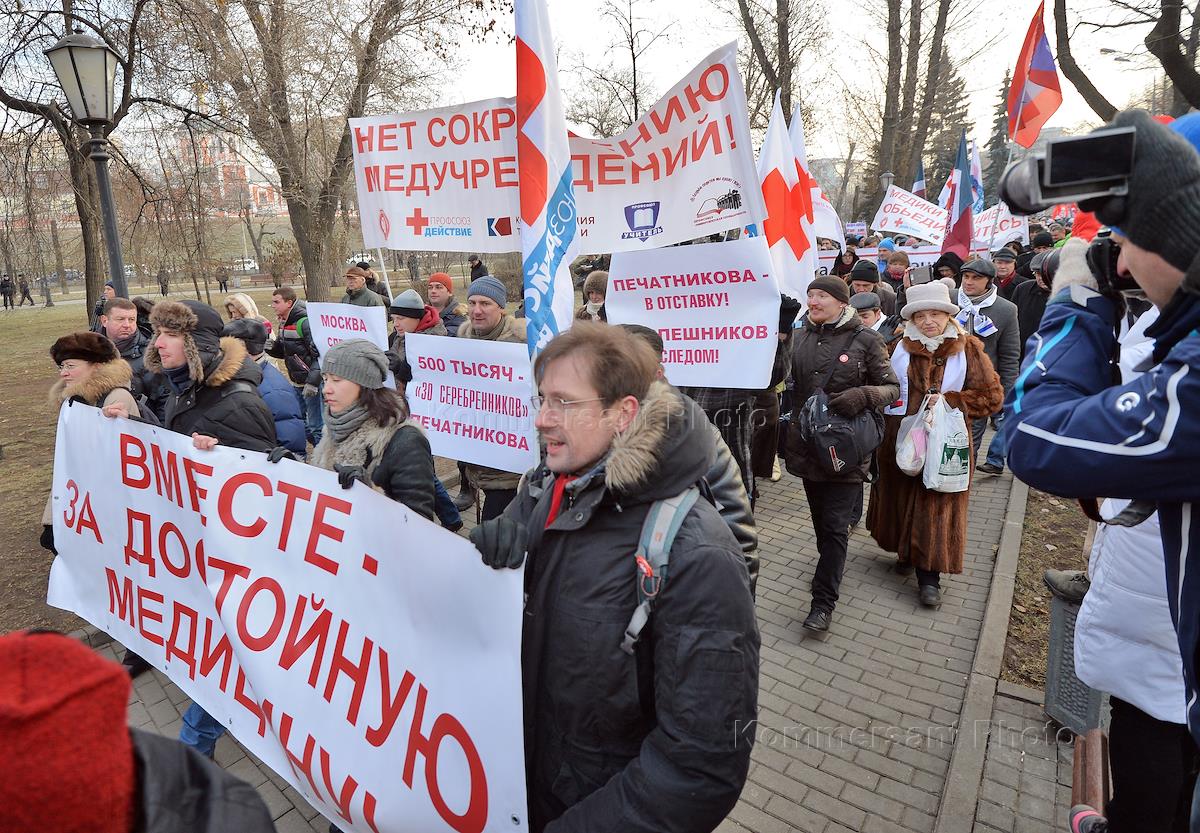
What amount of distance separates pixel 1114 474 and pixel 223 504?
9.18 feet

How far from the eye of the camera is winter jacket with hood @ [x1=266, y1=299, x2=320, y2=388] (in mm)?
7043

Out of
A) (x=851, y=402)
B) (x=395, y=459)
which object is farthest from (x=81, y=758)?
(x=851, y=402)

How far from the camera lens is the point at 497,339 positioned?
472 cm

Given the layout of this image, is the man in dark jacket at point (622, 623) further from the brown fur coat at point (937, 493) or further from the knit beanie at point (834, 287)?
the brown fur coat at point (937, 493)

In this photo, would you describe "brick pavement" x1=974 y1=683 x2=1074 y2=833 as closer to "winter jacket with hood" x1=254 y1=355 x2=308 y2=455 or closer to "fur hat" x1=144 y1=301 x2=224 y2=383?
"fur hat" x1=144 y1=301 x2=224 y2=383

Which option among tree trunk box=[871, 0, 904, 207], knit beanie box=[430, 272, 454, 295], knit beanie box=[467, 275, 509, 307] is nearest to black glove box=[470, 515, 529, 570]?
knit beanie box=[467, 275, 509, 307]

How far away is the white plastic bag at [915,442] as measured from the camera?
4316 mm

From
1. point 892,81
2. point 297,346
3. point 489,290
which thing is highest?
point 892,81

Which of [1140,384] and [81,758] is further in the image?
[1140,384]

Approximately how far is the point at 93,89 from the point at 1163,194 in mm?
7425

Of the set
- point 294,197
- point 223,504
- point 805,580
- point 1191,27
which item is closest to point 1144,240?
point 223,504

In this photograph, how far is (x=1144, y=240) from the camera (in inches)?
43.5

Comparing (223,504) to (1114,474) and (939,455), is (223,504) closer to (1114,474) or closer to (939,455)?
(1114,474)

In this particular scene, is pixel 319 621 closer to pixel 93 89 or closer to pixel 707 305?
pixel 707 305
